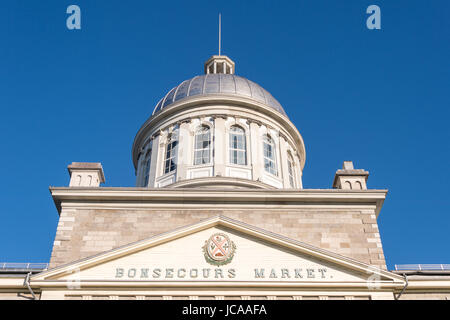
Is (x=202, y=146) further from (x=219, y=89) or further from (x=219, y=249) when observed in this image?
(x=219, y=249)

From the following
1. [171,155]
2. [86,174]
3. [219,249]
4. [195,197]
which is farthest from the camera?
[171,155]

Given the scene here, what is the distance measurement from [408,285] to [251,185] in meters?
7.91

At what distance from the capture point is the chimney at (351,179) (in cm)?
1919

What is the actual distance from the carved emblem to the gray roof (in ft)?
35.9

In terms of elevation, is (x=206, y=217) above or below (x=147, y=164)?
below

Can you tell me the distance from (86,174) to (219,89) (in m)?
9.67

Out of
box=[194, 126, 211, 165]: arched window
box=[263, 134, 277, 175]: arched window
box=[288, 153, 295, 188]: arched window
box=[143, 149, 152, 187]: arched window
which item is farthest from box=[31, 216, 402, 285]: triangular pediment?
box=[143, 149, 152, 187]: arched window

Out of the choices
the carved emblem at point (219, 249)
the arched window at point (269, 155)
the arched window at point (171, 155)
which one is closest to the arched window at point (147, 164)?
the arched window at point (171, 155)

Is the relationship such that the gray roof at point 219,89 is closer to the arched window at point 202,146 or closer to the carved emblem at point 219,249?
the arched window at point 202,146

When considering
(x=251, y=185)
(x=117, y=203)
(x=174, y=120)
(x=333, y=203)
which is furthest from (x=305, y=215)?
(x=174, y=120)

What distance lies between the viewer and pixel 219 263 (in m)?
15.6

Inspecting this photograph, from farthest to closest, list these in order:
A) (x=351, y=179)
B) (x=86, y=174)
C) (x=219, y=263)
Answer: (x=351, y=179)
(x=86, y=174)
(x=219, y=263)

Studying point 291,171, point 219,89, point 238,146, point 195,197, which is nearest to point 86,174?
point 195,197

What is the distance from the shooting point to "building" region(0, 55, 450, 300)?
1524cm
